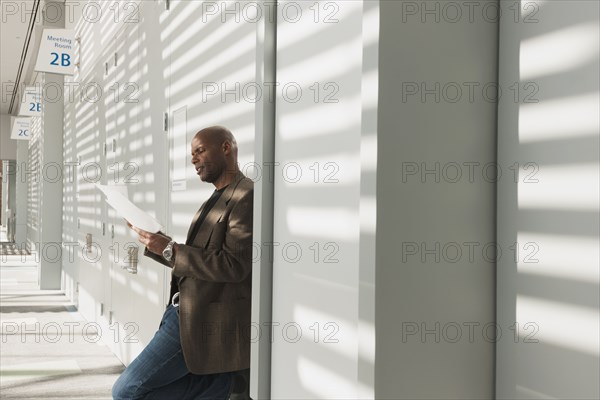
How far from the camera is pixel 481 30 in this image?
1.38 m

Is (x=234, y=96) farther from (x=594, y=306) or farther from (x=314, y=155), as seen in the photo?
(x=594, y=306)

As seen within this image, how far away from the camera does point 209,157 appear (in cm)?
261

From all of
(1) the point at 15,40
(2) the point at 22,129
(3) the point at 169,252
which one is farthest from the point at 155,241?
(2) the point at 22,129

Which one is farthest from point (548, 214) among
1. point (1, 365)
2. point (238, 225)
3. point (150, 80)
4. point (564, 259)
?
point (1, 365)

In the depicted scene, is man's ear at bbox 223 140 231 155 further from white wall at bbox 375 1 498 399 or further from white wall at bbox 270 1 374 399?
white wall at bbox 375 1 498 399

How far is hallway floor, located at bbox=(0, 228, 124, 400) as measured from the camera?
15.4 ft

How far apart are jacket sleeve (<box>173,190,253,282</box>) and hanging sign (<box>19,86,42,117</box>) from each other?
34.5ft

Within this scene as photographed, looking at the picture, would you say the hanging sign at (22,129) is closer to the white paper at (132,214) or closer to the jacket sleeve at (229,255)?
the white paper at (132,214)

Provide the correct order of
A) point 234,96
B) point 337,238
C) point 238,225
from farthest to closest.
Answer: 1. point 234,96
2. point 238,225
3. point 337,238

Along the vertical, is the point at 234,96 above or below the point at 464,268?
above

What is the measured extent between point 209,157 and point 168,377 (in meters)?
0.90

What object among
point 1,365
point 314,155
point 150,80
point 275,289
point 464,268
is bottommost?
point 1,365

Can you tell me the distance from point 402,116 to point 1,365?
5002 millimetres

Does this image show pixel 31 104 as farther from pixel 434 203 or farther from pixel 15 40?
pixel 434 203
